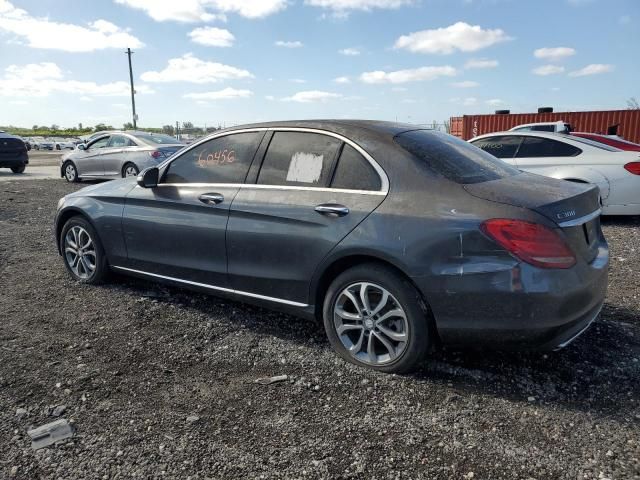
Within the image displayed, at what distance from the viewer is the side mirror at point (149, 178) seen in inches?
167

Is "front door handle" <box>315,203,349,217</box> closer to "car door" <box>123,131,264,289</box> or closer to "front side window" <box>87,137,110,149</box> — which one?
"car door" <box>123,131,264,289</box>

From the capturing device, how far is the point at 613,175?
745 cm

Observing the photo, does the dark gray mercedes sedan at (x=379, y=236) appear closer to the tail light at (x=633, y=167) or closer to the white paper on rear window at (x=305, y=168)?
the white paper on rear window at (x=305, y=168)

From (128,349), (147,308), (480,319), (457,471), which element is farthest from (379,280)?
(147,308)

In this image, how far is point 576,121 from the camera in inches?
853

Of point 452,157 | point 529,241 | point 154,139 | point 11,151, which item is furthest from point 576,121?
point 529,241

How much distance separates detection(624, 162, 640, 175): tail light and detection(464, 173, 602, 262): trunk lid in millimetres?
4857

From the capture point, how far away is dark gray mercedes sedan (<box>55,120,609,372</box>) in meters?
2.74

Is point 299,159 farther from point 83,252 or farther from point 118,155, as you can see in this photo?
point 118,155

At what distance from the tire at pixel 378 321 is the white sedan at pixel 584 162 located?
5.62 metres

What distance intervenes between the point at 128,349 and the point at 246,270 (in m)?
0.97

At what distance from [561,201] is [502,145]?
5.82m

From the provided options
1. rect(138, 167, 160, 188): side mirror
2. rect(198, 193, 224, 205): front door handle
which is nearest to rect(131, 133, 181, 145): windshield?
rect(138, 167, 160, 188): side mirror

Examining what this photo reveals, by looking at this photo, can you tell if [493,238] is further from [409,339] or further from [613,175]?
[613,175]
